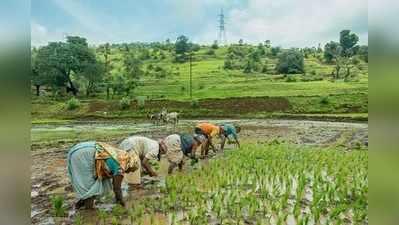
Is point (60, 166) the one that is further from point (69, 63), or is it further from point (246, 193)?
point (246, 193)

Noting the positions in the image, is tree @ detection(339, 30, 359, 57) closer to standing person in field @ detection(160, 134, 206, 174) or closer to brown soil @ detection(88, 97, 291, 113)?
brown soil @ detection(88, 97, 291, 113)

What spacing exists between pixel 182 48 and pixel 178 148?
6.52ft

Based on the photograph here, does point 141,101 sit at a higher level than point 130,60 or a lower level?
lower

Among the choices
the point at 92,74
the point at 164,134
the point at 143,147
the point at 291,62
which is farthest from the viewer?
the point at 92,74

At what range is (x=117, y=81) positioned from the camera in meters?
7.57

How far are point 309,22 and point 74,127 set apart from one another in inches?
173

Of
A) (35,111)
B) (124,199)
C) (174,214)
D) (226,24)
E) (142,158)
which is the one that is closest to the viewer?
(174,214)

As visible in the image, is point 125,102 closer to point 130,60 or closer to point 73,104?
A: point 130,60

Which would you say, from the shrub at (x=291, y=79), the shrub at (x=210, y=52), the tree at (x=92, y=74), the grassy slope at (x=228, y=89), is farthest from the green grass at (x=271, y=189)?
the tree at (x=92, y=74)

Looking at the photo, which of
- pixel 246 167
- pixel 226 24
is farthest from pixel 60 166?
pixel 226 24

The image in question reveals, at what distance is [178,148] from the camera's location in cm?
548

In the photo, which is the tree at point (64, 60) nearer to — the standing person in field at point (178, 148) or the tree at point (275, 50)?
the standing person in field at point (178, 148)

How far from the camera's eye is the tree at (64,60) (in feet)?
22.5

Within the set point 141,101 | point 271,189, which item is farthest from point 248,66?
point 271,189
